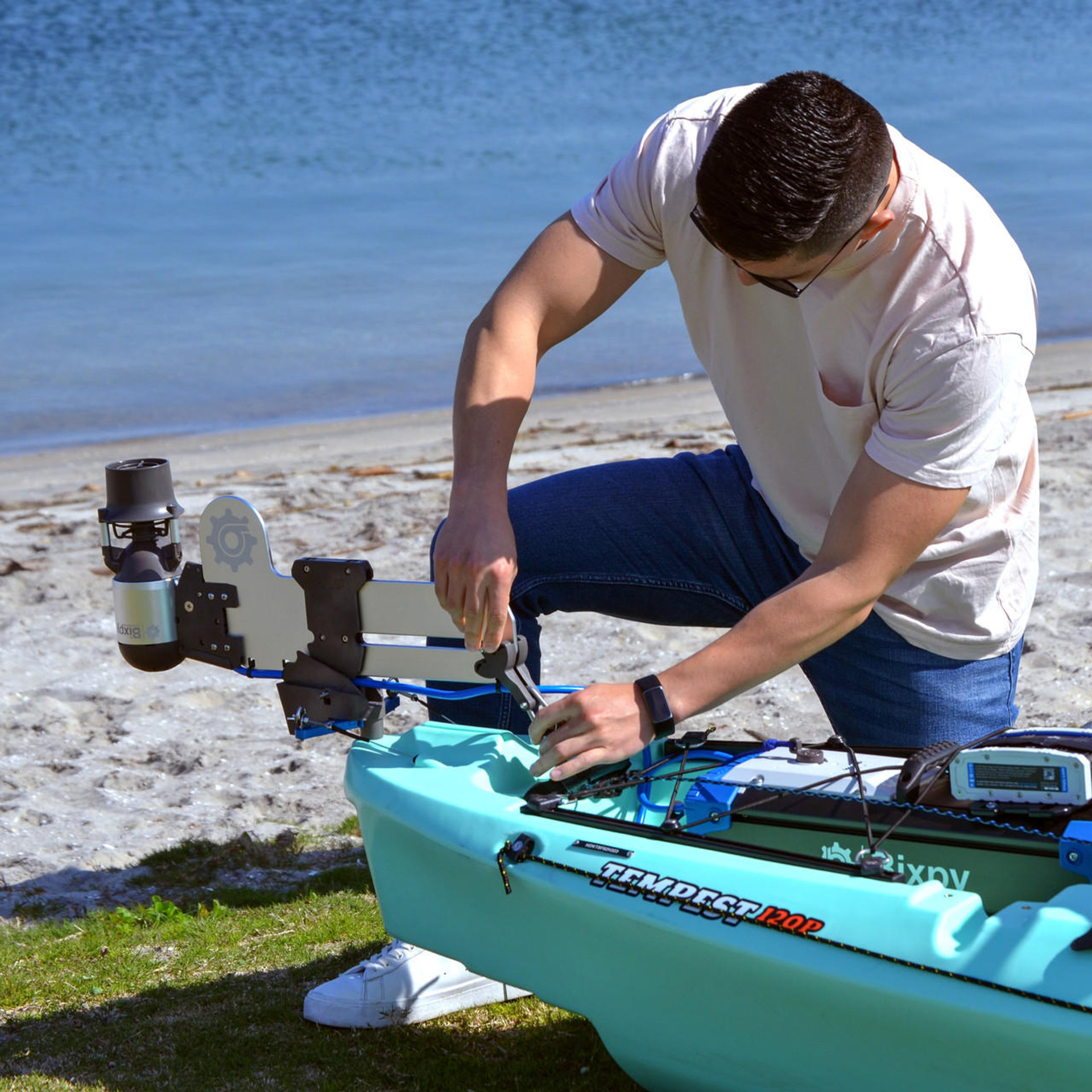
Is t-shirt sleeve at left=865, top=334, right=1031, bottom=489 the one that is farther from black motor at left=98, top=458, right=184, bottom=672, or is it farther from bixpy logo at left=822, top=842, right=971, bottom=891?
black motor at left=98, top=458, right=184, bottom=672

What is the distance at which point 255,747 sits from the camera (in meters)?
3.82

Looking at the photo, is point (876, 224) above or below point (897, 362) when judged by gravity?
above

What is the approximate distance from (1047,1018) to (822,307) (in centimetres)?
116

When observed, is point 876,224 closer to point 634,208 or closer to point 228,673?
point 634,208

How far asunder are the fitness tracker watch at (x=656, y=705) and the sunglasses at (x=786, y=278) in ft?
2.06

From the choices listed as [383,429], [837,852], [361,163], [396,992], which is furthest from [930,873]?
[361,163]

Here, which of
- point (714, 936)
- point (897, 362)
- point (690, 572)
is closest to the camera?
point (714, 936)

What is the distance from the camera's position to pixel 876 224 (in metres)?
2.06

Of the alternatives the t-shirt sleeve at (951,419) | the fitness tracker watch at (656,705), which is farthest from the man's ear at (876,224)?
the fitness tracker watch at (656,705)

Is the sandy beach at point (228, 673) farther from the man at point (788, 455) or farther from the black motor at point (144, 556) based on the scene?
the man at point (788, 455)

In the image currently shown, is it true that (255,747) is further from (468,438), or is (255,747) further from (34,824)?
(468,438)

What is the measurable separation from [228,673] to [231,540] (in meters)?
1.99

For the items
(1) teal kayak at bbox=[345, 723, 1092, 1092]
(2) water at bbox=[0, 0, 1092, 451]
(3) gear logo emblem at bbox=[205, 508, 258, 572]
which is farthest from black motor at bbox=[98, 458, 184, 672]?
(2) water at bbox=[0, 0, 1092, 451]

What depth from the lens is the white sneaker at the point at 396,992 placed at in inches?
95.3
